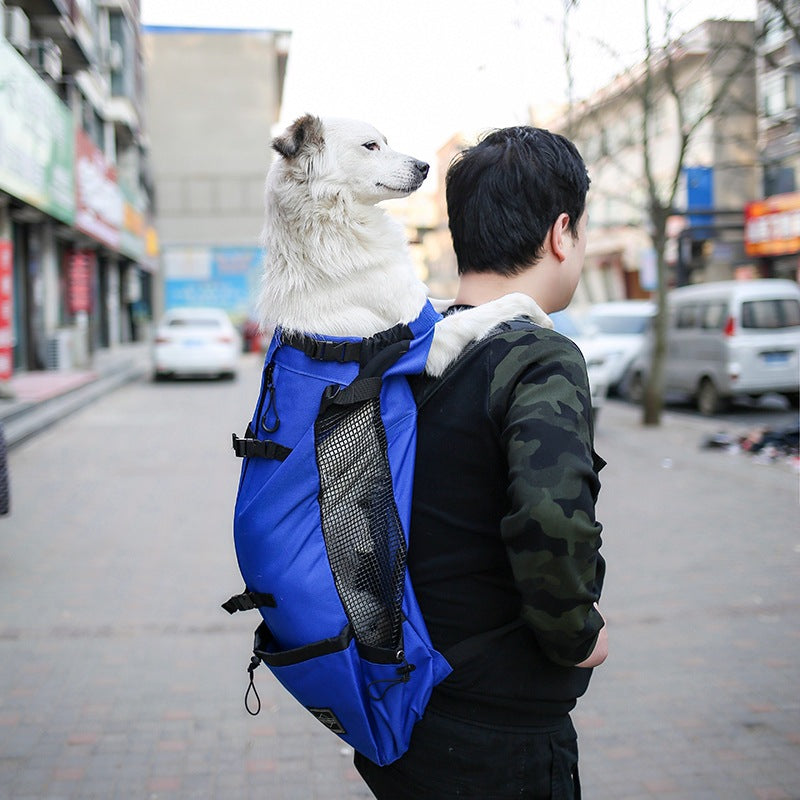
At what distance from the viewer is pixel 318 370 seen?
163 centimetres

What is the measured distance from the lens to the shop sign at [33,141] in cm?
1453

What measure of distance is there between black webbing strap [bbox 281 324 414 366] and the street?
8.16ft

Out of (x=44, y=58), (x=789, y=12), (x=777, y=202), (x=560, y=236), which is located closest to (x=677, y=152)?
(x=777, y=202)

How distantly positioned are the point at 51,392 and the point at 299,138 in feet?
49.0

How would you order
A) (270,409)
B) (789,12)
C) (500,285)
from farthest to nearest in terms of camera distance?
(789,12) → (500,285) → (270,409)

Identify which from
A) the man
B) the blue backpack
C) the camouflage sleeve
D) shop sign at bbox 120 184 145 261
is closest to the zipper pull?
the blue backpack

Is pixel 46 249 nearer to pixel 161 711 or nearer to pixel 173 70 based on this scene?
pixel 161 711

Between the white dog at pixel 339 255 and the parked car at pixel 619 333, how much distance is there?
15.2 metres

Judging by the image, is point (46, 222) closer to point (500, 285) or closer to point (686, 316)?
point (686, 316)

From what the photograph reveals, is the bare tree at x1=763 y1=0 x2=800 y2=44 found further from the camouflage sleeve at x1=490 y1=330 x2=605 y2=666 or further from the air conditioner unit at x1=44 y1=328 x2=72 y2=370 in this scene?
the air conditioner unit at x1=44 y1=328 x2=72 y2=370

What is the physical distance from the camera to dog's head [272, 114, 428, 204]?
1979mm

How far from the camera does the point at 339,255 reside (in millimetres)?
1876

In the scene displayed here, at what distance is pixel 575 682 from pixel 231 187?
5318cm

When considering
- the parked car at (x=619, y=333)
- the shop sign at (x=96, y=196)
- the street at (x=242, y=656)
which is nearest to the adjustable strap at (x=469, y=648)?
A: the street at (x=242, y=656)
